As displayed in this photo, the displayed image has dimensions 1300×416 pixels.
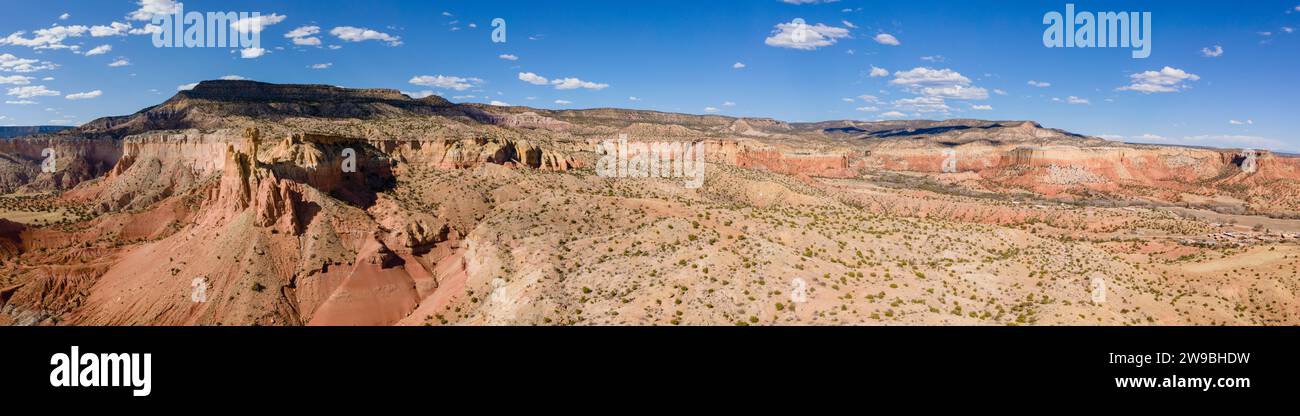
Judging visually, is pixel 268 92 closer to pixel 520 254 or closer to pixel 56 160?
pixel 56 160

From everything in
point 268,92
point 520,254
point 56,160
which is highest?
point 268,92

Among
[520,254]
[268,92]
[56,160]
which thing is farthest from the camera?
[268,92]

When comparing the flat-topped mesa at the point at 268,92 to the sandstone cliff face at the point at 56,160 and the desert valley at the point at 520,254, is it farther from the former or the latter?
the desert valley at the point at 520,254

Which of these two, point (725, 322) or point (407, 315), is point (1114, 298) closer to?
point (725, 322)

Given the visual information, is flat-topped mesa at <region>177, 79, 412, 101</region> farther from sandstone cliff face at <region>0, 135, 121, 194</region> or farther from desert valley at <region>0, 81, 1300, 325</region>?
desert valley at <region>0, 81, 1300, 325</region>

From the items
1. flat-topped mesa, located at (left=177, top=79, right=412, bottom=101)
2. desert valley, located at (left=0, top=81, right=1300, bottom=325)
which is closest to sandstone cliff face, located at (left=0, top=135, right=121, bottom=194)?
flat-topped mesa, located at (left=177, top=79, right=412, bottom=101)

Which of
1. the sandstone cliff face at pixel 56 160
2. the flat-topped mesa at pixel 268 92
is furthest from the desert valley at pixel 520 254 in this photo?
the flat-topped mesa at pixel 268 92

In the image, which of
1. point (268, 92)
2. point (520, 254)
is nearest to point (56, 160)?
point (268, 92)

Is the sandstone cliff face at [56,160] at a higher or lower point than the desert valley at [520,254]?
higher

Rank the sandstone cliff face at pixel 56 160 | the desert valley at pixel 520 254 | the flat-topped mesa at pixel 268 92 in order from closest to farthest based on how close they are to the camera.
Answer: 1. the desert valley at pixel 520 254
2. the sandstone cliff face at pixel 56 160
3. the flat-topped mesa at pixel 268 92
